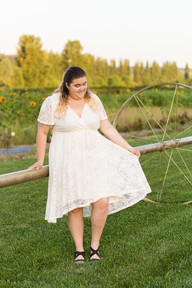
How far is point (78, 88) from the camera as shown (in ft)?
9.52

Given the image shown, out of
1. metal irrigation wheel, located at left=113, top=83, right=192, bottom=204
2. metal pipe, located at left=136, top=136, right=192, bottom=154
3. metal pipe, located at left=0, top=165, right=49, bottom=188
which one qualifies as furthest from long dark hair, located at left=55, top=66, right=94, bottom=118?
metal pipe, located at left=136, top=136, right=192, bottom=154

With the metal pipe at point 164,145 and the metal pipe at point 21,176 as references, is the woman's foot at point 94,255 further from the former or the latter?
the metal pipe at point 164,145

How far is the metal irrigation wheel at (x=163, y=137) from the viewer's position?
4625 millimetres

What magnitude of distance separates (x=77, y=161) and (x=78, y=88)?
52 centimetres

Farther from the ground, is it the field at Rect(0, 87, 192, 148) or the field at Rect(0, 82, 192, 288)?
the field at Rect(0, 87, 192, 148)

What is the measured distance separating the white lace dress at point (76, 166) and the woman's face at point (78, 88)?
101 mm

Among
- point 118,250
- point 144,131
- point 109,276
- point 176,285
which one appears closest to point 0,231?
point 118,250

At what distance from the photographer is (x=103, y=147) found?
3002 mm

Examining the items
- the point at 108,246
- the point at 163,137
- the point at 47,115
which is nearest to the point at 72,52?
the point at 163,137

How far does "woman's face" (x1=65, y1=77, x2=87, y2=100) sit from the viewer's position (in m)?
2.88

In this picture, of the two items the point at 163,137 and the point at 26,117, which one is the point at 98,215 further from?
the point at 26,117

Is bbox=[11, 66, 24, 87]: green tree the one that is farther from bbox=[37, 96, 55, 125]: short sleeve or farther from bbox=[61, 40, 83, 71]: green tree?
bbox=[37, 96, 55, 125]: short sleeve

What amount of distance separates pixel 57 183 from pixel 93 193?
264 mm

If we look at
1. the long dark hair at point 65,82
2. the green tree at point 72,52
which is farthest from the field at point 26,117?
the green tree at point 72,52
